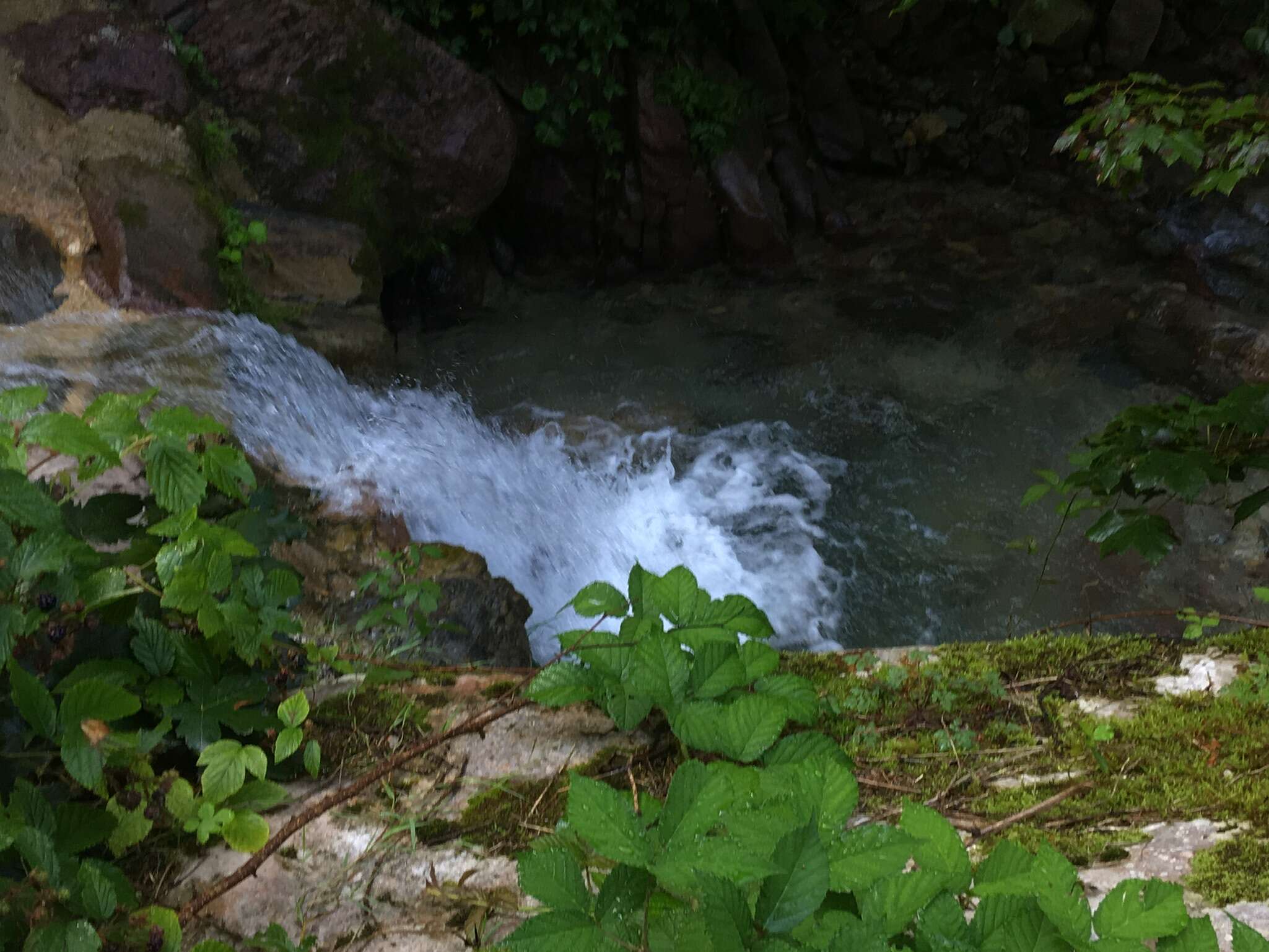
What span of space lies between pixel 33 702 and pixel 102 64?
16.7 feet

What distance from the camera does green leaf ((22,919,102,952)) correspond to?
104 centimetres

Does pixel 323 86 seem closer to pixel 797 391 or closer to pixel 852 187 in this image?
pixel 797 391

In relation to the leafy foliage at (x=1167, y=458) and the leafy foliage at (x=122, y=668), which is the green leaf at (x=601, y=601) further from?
the leafy foliage at (x=1167, y=458)

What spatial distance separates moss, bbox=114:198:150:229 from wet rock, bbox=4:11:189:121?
2.65ft

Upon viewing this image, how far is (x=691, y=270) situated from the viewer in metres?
7.59

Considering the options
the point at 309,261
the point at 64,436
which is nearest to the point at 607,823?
the point at 64,436

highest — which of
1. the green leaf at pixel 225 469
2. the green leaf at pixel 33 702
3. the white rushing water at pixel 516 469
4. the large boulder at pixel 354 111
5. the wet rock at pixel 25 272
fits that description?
the large boulder at pixel 354 111

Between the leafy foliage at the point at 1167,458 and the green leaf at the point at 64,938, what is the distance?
2.12m

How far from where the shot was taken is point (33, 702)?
1.25 metres

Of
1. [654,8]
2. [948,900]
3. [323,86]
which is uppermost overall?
[654,8]

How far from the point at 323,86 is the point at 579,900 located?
5.96 meters

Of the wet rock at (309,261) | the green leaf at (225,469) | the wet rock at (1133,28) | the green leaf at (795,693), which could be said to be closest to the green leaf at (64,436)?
the green leaf at (225,469)

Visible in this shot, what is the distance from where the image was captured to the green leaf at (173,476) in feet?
5.12

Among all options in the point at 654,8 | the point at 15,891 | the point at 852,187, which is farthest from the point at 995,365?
the point at 15,891
